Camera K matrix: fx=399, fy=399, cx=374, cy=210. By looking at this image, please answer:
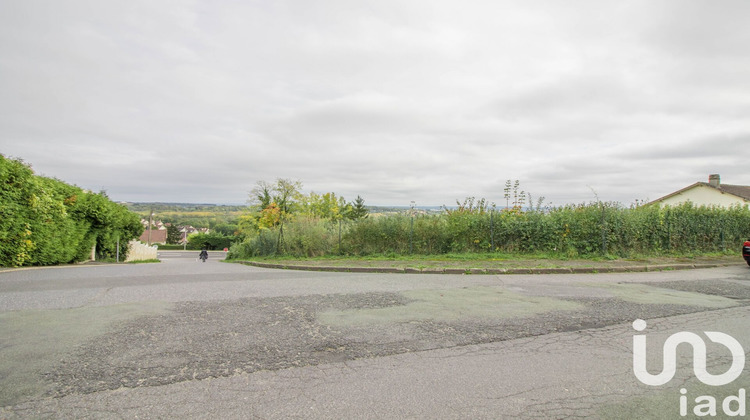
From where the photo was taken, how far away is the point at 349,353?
4426mm

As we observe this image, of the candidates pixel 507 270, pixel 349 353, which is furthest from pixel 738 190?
pixel 349 353

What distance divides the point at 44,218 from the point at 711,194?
44.8m

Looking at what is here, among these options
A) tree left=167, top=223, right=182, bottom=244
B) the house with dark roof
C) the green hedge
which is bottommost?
tree left=167, top=223, right=182, bottom=244

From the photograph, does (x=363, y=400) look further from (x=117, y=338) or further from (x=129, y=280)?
(x=129, y=280)

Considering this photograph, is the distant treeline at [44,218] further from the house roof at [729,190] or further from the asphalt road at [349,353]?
the house roof at [729,190]

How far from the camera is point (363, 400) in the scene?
3.31 metres

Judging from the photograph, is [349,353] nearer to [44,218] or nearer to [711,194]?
[44,218]

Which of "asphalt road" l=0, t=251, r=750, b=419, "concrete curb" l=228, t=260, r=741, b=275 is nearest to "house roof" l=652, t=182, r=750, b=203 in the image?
"concrete curb" l=228, t=260, r=741, b=275

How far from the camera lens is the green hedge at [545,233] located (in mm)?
15766

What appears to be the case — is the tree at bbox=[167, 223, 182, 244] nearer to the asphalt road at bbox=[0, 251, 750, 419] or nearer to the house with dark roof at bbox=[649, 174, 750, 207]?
the house with dark roof at bbox=[649, 174, 750, 207]

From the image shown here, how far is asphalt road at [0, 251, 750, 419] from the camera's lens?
10.6 ft

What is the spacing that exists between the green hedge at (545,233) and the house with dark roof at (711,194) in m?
15.4

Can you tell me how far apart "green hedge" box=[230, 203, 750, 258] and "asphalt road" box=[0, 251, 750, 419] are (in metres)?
7.61

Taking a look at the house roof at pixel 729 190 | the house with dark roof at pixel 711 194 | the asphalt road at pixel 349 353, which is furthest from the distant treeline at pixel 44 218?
the house roof at pixel 729 190
